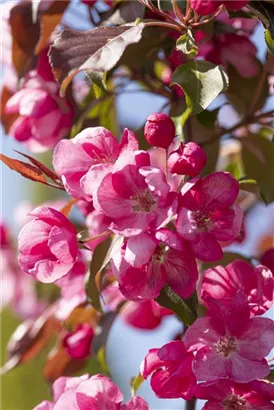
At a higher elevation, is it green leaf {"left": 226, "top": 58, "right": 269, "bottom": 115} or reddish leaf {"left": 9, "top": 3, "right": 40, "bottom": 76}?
reddish leaf {"left": 9, "top": 3, "right": 40, "bottom": 76}

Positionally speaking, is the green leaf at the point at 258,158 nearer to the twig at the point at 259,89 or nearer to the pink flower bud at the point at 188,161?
the twig at the point at 259,89

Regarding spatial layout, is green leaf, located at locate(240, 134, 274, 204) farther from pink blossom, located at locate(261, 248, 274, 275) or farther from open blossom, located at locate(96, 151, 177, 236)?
open blossom, located at locate(96, 151, 177, 236)

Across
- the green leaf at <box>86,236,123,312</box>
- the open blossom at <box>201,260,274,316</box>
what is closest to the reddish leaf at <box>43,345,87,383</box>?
the green leaf at <box>86,236,123,312</box>

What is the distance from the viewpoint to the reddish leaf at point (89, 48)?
1.32 meters

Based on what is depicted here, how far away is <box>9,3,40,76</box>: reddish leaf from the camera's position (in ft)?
5.40

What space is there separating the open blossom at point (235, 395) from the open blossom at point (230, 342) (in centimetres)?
1

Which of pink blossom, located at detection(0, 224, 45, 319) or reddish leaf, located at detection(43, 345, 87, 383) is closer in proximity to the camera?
reddish leaf, located at detection(43, 345, 87, 383)

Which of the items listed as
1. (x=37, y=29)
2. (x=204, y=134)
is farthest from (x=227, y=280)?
(x=37, y=29)

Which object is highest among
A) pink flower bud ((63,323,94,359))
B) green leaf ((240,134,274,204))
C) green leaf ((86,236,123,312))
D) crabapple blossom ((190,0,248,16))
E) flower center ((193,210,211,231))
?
crabapple blossom ((190,0,248,16))

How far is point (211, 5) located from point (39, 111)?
1.44 feet

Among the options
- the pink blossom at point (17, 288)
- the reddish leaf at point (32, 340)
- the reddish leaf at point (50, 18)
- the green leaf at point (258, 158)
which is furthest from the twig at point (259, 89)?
the pink blossom at point (17, 288)

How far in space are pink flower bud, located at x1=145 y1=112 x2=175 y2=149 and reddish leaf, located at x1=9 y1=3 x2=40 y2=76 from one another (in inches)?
17.5

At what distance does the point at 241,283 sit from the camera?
1.35 m

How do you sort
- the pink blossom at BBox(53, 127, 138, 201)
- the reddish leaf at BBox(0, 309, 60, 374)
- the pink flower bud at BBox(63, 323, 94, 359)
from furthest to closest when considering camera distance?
1. the reddish leaf at BBox(0, 309, 60, 374)
2. the pink flower bud at BBox(63, 323, 94, 359)
3. the pink blossom at BBox(53, 127, 138, 201)
